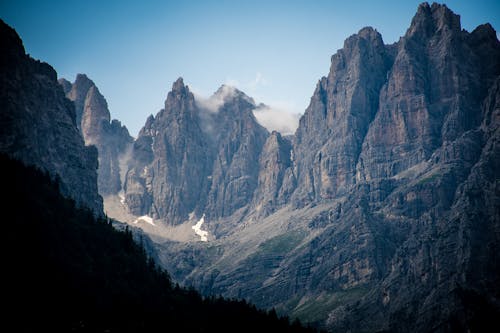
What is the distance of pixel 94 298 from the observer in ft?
554

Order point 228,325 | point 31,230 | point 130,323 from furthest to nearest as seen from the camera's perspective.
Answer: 1. point 228,325
2. point 31,230
3. point 130,323

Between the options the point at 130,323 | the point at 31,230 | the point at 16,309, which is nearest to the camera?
the point at 16,309

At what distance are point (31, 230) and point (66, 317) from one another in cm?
4888

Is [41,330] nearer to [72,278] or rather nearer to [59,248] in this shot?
[72,278]

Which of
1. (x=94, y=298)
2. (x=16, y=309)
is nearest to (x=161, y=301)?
(x=94, y=298)

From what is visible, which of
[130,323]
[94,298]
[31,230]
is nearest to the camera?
[130,323]

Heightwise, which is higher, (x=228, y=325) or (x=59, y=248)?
(x=59, y=248)

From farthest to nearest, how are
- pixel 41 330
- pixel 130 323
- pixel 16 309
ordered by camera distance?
pixel 130 323 < pixel 16 309 < pixel 41 330

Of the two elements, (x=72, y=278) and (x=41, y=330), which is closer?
(x=41, y=330)

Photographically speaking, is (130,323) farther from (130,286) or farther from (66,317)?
(130,286)

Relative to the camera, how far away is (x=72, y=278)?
174875mm

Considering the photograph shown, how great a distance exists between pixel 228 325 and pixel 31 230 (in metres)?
63.1

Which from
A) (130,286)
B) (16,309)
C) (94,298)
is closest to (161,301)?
(130,286)

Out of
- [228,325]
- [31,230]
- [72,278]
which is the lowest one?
[228,325]
